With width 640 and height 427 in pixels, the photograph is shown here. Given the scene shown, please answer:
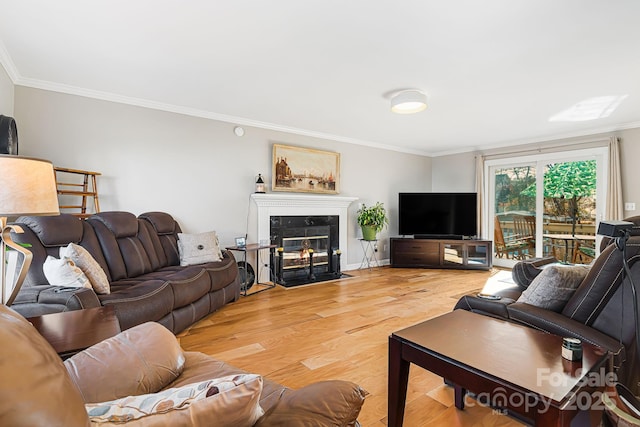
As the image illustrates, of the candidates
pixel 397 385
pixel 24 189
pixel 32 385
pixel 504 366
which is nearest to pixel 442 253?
pixel 397 385

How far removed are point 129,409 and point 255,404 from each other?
28 centimetres

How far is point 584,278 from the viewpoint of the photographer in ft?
5.72

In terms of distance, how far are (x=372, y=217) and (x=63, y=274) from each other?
175 inches

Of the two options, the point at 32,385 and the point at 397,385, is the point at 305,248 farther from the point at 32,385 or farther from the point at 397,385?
the point at 32,385

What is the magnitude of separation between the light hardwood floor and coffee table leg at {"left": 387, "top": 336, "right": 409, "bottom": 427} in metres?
0.29

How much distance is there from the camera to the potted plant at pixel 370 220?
18.5ft

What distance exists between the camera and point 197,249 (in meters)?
3.62

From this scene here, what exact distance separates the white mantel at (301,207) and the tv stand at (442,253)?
44.2 inches

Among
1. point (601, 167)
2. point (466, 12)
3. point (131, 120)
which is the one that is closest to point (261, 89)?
point (131, 120)

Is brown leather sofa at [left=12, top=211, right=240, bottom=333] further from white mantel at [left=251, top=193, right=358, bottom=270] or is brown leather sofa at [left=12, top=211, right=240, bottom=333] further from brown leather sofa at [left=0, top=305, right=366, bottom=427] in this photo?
brown leather sofa at [left=0, top=305, right=366, bottom=427]

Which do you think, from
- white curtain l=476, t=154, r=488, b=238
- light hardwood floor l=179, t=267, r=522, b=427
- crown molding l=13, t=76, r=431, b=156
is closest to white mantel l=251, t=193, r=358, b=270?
light hardwood floor l=179, t=267, r=522, b=427

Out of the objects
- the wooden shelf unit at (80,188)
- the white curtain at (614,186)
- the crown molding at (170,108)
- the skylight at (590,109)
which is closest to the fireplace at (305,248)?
the crown molding at (170,108)

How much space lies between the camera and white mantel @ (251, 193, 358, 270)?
15.5 feet

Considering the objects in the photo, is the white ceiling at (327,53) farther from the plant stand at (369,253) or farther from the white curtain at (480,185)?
the plant stand at (369,253)
